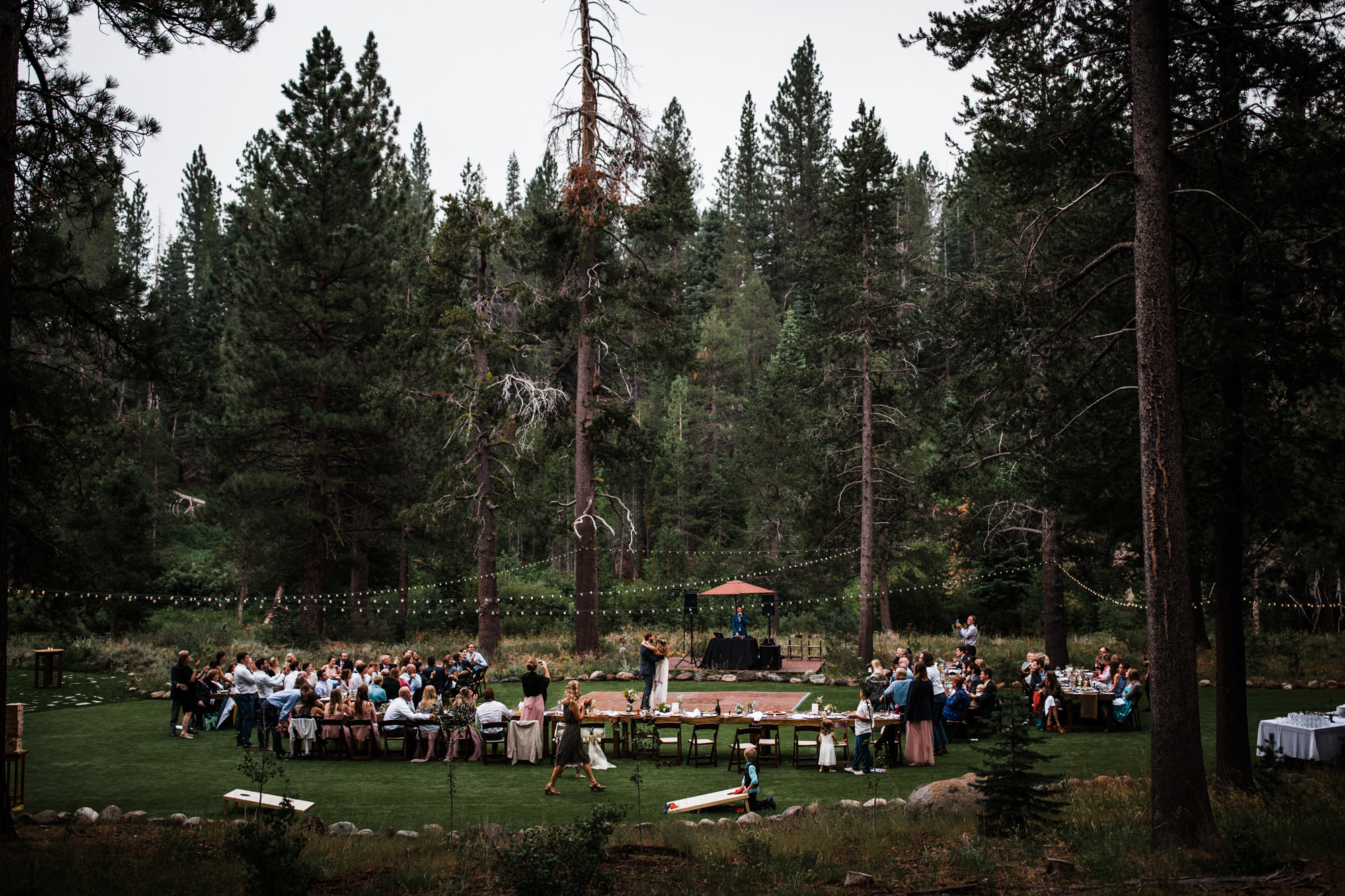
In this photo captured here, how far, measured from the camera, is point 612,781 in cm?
1223

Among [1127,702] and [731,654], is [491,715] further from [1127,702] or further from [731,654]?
[731,654]

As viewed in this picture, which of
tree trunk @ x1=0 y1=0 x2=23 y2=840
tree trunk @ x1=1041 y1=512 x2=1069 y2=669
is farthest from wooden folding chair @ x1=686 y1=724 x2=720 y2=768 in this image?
tree trunk @ x1=1041 y1=512 x2=1069 y2=669

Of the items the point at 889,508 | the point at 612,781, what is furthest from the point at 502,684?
the point at 889,508

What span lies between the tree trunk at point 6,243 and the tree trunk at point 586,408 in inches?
611

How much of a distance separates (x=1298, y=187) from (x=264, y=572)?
1189 inches

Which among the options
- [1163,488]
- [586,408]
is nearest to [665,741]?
[1163,488]

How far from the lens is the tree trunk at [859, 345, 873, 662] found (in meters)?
23.5

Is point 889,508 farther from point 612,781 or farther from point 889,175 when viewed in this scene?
point 612,781

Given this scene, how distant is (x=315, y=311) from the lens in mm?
26016

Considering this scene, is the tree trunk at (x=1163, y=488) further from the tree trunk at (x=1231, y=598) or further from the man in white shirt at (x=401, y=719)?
the man in white shirt at (x=401, y=719)

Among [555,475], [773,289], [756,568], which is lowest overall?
[756,568]

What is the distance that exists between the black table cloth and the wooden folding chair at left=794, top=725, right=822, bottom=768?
751 centimetres

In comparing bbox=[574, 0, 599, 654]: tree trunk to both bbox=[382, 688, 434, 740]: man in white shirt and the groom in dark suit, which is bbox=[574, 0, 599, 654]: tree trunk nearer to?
the groom in dark suit

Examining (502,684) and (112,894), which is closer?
(112,894)
